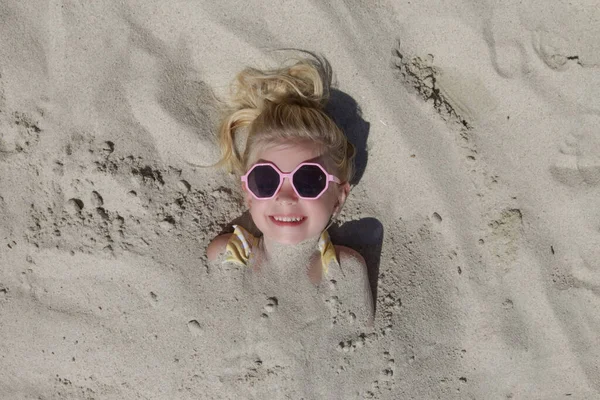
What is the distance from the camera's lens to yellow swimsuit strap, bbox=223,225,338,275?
2.59 meters

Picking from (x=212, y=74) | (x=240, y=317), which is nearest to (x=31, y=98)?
(x=212, y=74)

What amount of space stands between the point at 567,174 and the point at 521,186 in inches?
10.8

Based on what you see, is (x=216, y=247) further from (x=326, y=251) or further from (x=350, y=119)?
(x=350, y=119)

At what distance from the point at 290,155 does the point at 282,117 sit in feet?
0.86

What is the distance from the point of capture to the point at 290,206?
2.36 m

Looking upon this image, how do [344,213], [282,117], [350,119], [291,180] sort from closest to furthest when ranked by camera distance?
1. [291,180]
2. [282,117]
3. [350,119]
4. [344,213]

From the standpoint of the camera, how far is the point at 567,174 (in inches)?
107

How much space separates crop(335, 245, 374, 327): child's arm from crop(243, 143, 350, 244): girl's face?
1.13 ft

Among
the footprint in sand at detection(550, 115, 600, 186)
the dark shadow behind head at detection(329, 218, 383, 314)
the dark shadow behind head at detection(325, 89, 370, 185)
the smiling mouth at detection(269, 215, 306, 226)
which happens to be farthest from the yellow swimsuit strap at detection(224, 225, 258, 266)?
the footprint in sand at detection(550, 115, 600, 186)

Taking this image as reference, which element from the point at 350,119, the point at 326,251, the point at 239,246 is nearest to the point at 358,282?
the point at 326,251

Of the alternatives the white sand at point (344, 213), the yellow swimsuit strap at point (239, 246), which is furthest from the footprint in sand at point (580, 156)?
the yellow swimsuit strap at point (239, 246)

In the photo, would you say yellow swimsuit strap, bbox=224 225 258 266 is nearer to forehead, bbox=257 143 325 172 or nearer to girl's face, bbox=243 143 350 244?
girl's face, bbox=243 143 350 244

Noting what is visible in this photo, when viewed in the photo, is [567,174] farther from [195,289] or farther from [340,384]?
[195,289]

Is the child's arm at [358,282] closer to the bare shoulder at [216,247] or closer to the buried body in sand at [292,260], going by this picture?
the buried body in sand at [292,260]
